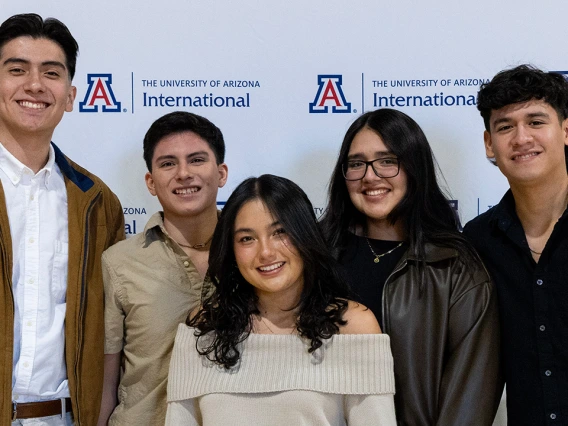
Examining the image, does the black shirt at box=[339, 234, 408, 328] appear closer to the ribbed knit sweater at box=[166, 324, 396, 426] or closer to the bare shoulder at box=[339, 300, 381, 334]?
the bare shoulder at box=[339, 300, 381, 334]

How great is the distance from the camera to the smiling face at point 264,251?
2.01 metres

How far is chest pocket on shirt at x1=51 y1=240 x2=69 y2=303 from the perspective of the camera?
91.4 inches

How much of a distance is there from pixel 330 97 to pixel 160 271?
→ 1052 millimetres

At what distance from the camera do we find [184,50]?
2953 mm

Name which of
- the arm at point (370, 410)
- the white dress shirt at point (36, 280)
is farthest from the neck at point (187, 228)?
the arm at point (370, 410)

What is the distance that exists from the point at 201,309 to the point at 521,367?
100 cm

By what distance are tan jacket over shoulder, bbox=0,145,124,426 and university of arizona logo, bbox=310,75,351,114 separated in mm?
976

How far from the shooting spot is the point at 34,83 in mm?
2352

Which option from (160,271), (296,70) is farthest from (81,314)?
(296,70)

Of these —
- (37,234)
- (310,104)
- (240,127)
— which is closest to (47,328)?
(37,234)

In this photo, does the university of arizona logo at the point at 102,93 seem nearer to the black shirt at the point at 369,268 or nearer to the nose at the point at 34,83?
the nose at the point at 34,83

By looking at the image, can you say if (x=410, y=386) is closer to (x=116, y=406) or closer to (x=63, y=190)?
(x=116, y=406)

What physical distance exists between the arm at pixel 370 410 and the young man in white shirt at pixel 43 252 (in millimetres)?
933

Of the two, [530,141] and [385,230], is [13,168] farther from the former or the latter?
[530,141]
